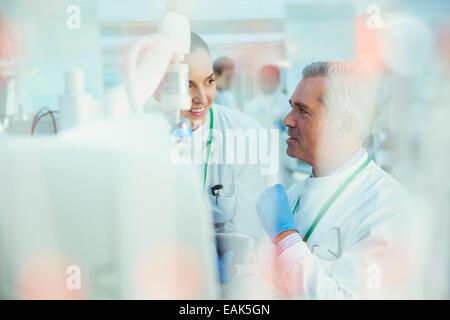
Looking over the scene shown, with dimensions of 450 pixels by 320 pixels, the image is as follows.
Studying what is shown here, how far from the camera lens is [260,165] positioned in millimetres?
1296

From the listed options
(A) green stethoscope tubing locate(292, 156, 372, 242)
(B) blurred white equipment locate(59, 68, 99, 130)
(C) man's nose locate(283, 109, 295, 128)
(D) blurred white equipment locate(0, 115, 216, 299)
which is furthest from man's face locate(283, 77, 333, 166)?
(B) blurred white equipment locate(59, 68, 99, 130)

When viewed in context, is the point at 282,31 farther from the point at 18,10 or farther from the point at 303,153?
the point at 18,10

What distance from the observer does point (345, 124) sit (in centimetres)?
126

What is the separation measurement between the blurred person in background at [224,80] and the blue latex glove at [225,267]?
437 mm

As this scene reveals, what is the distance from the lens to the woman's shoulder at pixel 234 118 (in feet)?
4.21

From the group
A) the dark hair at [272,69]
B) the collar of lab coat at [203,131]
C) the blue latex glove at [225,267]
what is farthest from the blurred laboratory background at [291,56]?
the blue latex glove at [225,267]

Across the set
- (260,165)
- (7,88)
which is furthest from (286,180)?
(7,88)

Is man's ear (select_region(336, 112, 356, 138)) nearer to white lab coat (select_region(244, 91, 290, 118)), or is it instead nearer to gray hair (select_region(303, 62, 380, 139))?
gray hair (select_region(303, 62, 380, 139))

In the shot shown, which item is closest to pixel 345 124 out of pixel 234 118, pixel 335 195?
pixel 335 195

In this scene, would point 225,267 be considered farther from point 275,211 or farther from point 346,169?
point 346,169

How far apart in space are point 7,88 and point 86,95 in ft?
0.83

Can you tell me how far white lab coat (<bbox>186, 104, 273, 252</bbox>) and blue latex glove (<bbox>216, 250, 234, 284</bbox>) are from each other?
7 centimetres

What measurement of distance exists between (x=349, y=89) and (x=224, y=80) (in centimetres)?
35

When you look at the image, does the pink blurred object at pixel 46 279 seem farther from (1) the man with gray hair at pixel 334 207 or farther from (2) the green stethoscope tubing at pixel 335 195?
(2) the green stethoscope tubing at pixel 335 195
